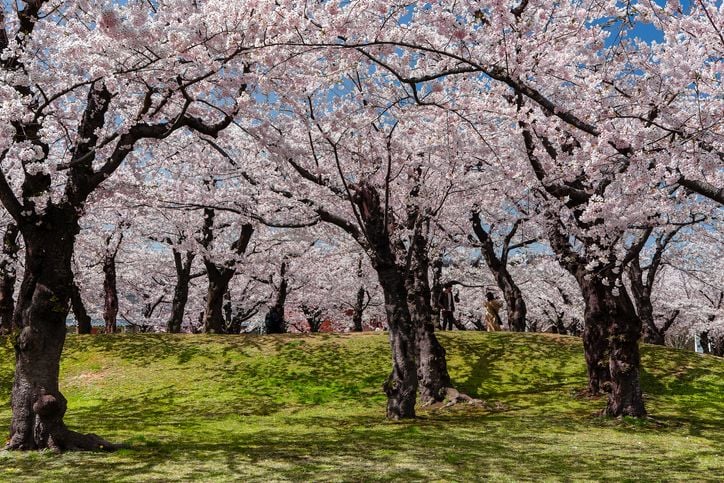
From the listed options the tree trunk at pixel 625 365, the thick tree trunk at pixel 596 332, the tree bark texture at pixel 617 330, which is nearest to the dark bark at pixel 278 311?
the thick tree trunk at pixel 596 332

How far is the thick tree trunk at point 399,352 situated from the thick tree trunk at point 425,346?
9.12ft

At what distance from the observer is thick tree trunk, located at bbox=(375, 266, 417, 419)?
14.5m

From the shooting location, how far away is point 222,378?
2050 cm

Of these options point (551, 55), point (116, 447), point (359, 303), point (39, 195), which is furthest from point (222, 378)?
point (359, 303)

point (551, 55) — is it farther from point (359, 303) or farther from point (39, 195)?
point (359, 303)

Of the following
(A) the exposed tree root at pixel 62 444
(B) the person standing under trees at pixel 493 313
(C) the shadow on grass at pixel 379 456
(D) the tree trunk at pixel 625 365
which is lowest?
(C) the shadow on grass at pixel 379 456

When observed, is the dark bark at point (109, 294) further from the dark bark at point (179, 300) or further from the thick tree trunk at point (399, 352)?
the thick tree trunk at point (399, 352)

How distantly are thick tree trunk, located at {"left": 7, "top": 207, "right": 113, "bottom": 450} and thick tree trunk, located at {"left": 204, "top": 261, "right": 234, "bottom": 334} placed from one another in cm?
1709

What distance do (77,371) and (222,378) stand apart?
5212mm

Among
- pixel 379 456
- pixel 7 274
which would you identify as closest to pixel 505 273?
pixel 379 456

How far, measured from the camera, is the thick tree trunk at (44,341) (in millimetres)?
9602

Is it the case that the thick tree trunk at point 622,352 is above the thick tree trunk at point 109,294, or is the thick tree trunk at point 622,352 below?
below

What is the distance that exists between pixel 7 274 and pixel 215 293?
8140 millimetres

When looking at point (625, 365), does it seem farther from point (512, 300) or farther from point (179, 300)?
point (179, 300)
